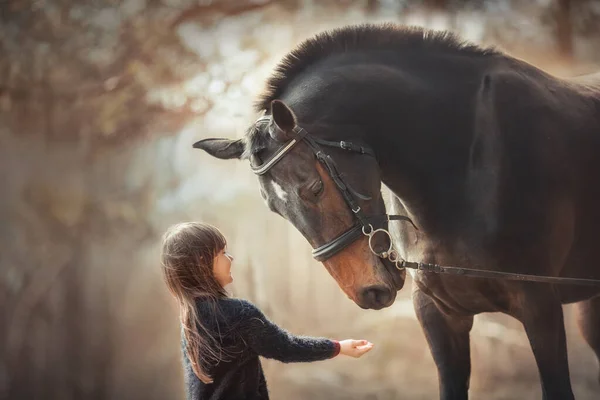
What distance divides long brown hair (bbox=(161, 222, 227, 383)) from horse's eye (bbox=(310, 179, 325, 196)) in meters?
0.27

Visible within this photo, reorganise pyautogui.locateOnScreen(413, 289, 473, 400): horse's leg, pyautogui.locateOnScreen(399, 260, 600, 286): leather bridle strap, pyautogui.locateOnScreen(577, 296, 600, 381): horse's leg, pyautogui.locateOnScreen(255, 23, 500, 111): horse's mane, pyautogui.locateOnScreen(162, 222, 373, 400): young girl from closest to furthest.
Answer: pyautogui.locateOnScreen(162, 222, 373, 400): young girl
pyautogui.locateOnScreen(399, 260, 600, 286): leather bridle strap
pyautogui.locateOnScreen(255, 23, 500, 111): horse's mane
pyautogui.locateOnScreen(413, 289, 473, 400): horse's leg
pyautogui.locateOnScreen(577, 296, 600, 381): horse's leg

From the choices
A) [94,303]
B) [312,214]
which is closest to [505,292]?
[312,214]

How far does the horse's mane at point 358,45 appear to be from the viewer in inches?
69.0

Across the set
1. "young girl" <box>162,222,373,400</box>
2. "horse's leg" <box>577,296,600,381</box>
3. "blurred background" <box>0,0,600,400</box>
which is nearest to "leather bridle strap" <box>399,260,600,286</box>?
"young girl" <box>162,222,373,400</box>

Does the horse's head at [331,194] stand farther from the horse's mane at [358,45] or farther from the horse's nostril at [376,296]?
the horse's mane at [358,45]

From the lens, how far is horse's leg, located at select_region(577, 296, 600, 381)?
2438 millimetres

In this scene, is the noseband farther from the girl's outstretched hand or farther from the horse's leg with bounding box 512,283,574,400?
the horse's leg with bounding box 512,283,574,400

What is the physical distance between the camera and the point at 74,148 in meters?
2.92

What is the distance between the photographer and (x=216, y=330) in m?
1.35

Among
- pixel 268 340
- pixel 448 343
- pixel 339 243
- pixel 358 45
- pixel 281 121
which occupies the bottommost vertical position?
pixel 448 343

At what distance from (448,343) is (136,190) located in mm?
1602

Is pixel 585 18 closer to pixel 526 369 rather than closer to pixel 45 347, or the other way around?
pixel 526 369

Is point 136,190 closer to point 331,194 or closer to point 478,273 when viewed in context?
point 331,194

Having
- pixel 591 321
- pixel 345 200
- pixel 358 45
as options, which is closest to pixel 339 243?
pixel 345 200
